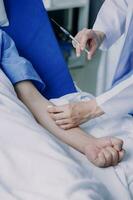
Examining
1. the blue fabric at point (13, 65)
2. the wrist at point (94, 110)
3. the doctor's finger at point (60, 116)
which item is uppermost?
the blue fabric at point (13, 65)

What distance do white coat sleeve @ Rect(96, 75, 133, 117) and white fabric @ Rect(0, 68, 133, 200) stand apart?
4.6 inches

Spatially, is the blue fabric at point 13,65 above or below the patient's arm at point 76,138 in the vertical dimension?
above

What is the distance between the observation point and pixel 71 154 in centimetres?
120

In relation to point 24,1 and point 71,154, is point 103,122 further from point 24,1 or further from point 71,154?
point 24,1

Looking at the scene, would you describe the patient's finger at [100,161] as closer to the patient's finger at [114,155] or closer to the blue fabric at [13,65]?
the patient's finger at [114,155]

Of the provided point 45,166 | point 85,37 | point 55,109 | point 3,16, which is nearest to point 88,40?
point 85,37

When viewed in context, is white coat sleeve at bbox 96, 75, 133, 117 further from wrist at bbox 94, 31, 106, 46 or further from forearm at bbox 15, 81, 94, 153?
wrist at bbox 94, 31, 106, 46

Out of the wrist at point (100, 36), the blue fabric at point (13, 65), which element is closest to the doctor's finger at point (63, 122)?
the blue fabric at point (13, 65)

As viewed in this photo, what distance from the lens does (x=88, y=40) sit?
1495 millimetres

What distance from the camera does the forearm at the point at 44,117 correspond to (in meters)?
1.31

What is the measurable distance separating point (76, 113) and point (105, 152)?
0.64 feet

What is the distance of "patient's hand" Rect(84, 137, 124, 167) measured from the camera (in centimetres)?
119

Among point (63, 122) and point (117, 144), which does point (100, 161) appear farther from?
point (63, 122)

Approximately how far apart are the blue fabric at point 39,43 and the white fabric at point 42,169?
1.27 feet
